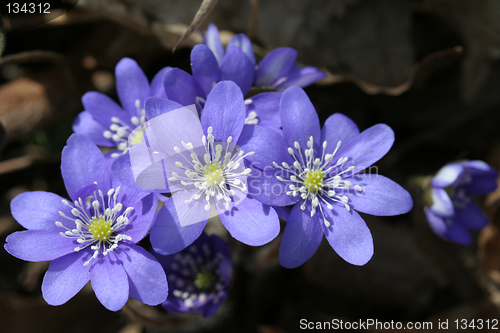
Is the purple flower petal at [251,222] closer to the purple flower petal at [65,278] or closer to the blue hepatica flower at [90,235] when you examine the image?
the blue hepatica flower at [90,235]

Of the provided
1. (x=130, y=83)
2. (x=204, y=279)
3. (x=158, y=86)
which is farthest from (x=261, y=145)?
(x=204, y=279)

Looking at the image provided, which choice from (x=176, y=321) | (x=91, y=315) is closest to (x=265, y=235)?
(x=176, y=321)

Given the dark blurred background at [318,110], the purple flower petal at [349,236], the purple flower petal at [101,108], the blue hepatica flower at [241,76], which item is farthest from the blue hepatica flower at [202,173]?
the dark blurred background at [318,110]

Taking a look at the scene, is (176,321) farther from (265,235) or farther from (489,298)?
(489,298)

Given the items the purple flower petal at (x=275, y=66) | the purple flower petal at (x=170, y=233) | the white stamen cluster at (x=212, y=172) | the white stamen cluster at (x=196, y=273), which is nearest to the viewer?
the purple flower petal at (x=170, y=233)

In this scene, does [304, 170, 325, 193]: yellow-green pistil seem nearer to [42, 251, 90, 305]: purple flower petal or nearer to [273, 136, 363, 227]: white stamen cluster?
[273, 136, 363, 227]: white stamen cluster

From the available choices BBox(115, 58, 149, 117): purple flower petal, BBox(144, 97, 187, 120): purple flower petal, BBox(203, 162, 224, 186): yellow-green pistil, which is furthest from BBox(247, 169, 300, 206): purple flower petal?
BBox(115, 58, 149, 117): purple flower petal

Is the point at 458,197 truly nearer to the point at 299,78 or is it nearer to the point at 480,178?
the point at 480,178
